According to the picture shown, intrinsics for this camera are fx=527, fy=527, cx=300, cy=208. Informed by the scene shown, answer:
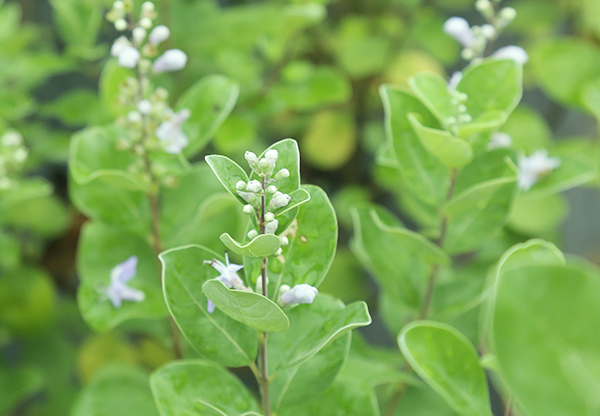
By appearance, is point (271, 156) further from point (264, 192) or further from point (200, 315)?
point (200, 315)

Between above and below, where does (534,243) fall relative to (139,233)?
above

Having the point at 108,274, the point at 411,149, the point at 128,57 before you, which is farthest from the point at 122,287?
the point at 411,149

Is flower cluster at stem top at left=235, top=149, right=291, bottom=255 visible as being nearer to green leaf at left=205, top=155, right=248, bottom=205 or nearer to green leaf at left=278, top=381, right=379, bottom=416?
green leaf at left=205, top=155, right=248, bottom=205

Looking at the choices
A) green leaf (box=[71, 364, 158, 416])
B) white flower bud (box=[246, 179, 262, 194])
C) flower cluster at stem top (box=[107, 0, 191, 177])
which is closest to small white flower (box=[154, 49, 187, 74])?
flower cluster at stem top (box=[107, 0, 191, 177])

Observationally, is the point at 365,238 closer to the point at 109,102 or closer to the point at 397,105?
the point at 397,105

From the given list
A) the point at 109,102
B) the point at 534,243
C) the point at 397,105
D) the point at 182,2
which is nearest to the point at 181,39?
the point at 182,2

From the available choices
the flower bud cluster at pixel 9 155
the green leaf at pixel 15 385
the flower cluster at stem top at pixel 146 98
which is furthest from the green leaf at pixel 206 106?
the green leaf at pixel 15 385
